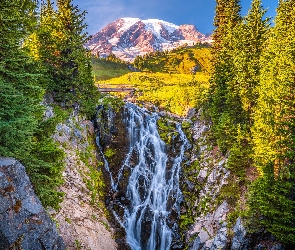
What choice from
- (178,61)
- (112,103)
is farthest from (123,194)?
(178,61)

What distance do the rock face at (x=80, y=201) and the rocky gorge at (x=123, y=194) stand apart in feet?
0.25

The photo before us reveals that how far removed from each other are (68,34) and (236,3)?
20.5m

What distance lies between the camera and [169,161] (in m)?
27.4

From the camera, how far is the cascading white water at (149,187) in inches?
851

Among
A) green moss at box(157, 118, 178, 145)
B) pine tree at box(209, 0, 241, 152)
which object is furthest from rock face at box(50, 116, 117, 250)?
pine tree at box(209, 0, 241, 152)

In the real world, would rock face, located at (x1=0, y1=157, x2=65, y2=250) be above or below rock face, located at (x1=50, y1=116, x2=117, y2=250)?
above

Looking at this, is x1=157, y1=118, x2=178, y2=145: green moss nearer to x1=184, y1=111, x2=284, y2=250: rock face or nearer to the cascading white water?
the cascading white water

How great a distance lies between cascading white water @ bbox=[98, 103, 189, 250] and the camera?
21625 mm

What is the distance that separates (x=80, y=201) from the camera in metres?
19.1

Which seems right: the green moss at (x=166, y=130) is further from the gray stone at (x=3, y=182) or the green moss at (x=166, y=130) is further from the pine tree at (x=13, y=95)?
the gray stone at (x=3, y=182)

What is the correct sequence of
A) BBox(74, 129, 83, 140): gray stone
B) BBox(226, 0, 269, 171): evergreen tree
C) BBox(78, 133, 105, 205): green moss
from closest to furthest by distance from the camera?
BBox(226, 0, 269, 171): evergreen tree < BBox(78, 133, 105, 205): green moss < BBox(74, 129, 83, 140): gray stone

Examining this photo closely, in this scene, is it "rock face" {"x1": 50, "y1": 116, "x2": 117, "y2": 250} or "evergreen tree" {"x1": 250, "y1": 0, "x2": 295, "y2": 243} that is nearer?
Result: "evergreen tree" {"x1": 250, "y1": 0, "x2": 295, "y2": 243}

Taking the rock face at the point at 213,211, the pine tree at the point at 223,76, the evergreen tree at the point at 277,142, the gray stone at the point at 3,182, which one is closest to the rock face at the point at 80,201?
the gray stone at the point at 3,182

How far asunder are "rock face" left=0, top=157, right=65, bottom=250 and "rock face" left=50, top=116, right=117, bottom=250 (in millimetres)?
5383
